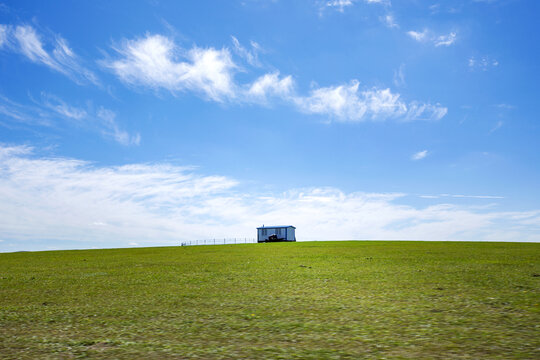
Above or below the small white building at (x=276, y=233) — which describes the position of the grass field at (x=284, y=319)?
below

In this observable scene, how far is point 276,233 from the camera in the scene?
9081cm

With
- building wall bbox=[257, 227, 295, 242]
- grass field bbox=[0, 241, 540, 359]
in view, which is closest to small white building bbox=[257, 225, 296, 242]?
building wall bbox=[257, 227, 295, 242]

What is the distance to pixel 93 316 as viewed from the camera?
1053cm

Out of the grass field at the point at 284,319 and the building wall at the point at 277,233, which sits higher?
the building wall at the point at 277,233

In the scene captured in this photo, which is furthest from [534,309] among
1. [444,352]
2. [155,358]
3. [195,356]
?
[155,358]

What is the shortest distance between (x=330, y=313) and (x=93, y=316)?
6667 millimetres

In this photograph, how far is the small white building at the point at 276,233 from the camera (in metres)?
90.2

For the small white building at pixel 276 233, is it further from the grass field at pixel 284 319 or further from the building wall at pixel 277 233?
the grass field at pixel 284 319

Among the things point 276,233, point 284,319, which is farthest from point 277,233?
point 284,319

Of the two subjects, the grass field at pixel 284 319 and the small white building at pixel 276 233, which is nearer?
the grass field at pixel 284 319

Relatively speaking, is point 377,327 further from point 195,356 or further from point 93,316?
point 93,316

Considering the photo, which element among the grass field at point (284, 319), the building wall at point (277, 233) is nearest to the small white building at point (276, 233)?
the building wall at point (277, 233)

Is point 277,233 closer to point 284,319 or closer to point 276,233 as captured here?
point 276,233

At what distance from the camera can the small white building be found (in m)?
90.2
